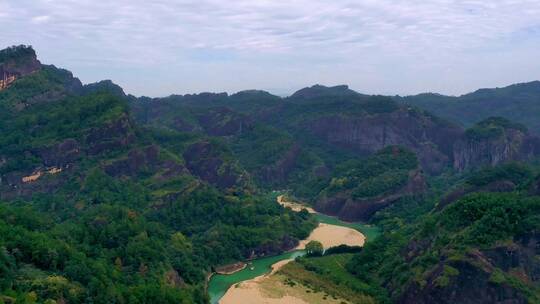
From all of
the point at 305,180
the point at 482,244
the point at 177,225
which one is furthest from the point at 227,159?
the point at 482,244

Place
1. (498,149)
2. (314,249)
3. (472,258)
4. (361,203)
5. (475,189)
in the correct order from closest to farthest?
(472,258) < (314,249) < (475,189) < (361,203) < (498,149)

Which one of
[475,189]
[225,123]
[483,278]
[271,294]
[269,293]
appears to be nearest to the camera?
[483,278]

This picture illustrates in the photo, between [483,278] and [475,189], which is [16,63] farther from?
[483,278]

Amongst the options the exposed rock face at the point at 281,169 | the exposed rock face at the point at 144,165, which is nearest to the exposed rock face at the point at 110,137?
the exposed rock face at the point at 144,165

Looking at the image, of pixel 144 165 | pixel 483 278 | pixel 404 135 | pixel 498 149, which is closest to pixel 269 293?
pixel 483 278

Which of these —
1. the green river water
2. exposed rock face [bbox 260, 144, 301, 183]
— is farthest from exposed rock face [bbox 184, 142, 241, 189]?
the green river water

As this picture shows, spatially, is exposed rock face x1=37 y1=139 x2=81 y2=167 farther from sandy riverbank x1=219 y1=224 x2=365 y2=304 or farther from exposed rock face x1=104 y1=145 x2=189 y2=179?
sandy riverbank x1=219 y1=224 x2=365 y2=304

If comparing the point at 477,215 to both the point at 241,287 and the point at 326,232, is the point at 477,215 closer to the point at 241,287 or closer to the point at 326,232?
the point at 241,287
